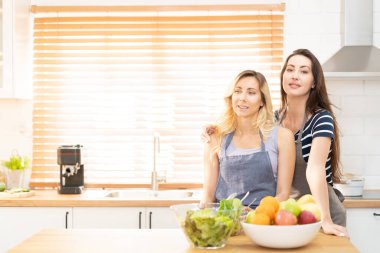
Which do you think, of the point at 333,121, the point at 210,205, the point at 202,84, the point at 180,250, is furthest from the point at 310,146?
the point at 202,84

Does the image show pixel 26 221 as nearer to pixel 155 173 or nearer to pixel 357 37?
pixel 155 173

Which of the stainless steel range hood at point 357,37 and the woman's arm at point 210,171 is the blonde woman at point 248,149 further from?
the stainless steel range hood at point 357,37

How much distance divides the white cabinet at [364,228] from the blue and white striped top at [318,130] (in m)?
0.85

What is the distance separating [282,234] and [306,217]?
0.10m

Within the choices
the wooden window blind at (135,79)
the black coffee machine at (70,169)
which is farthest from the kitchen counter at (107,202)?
the wooden window blind at (135,79)

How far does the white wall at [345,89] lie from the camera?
3.88 m

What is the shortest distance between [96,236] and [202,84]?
204 cm

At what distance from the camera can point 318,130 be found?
8.06ft

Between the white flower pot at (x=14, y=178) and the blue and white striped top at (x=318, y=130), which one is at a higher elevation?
the blue and white striped top at (x=318, y=130)

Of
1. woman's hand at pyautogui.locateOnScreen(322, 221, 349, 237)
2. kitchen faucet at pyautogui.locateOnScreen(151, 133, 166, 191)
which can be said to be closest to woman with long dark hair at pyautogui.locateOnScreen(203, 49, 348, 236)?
woman's hand at pyautogui.locateOnScreen(322, 221, 349, 237)

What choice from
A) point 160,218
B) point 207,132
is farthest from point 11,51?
point 207,132

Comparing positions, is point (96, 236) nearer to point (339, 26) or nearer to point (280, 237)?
point (280, 237)

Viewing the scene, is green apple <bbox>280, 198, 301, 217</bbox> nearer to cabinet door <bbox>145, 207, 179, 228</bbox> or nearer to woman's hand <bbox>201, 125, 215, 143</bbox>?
woman's hand <bbox>201, 125, 215, 143</bbox>

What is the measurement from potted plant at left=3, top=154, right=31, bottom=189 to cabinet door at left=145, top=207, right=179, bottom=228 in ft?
3.33
